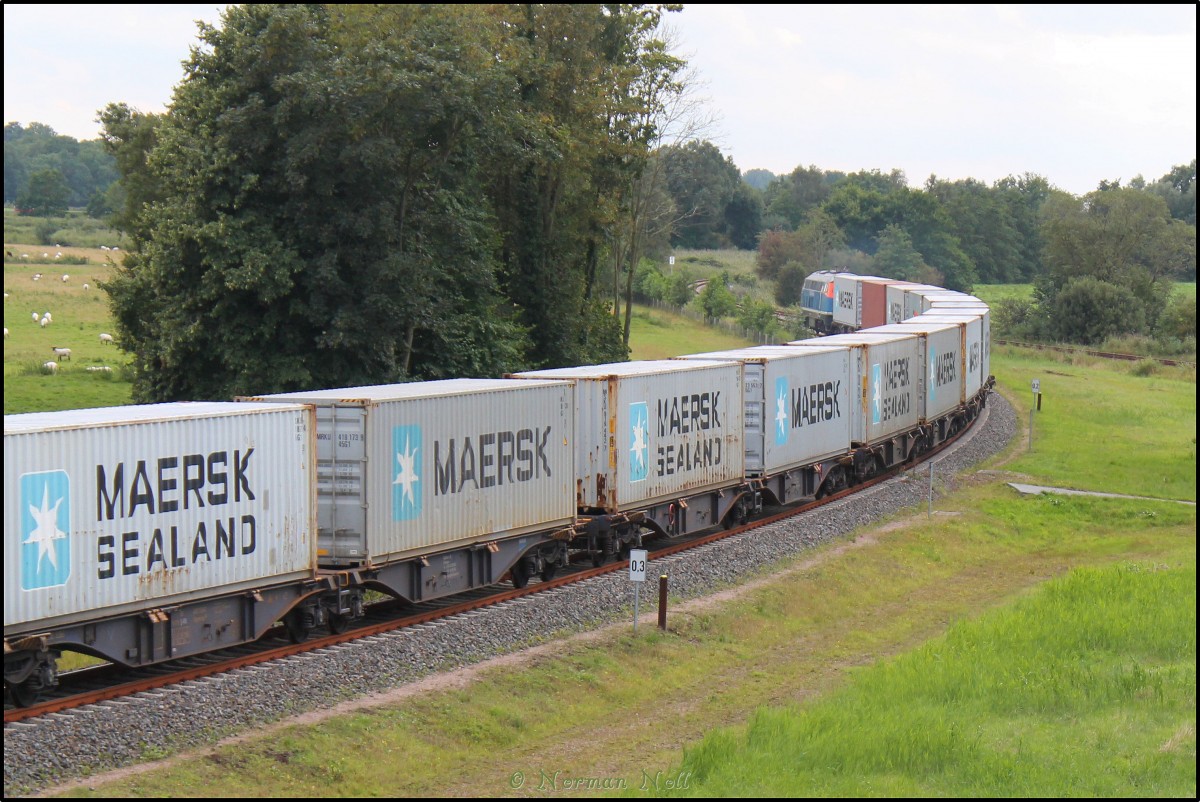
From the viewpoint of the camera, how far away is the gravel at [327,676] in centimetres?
Answer: 1286

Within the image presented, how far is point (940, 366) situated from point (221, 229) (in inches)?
855

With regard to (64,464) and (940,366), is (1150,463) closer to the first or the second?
(940,366)

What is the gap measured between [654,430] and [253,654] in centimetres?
894

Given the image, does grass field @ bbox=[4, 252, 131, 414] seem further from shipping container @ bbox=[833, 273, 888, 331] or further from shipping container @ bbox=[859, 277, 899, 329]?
shipping container @ bbox=[833, 273, 888, 331]

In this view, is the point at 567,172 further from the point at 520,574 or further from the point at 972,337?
the point at 520,574

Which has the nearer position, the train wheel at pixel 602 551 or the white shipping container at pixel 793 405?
the train wheel at pixel 602 551

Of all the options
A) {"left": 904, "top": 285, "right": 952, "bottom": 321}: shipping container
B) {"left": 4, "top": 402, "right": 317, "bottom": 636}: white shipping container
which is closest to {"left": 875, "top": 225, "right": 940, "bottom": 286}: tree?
{"left": 904, "top": 285, "right": 952, "bottom": 321}: shipping container

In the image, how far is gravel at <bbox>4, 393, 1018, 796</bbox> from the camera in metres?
A: 12.9

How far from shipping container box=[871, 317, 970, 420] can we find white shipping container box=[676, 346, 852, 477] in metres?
7.25

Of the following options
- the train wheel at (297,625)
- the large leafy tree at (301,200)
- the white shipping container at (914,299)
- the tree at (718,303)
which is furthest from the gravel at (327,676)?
the tree at (718,303)

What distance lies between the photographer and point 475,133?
115 feet

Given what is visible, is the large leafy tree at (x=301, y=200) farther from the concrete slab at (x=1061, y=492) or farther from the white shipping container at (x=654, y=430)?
the concrete slab at (x=1061, y=492)

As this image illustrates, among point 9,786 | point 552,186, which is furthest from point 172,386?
point 9,786

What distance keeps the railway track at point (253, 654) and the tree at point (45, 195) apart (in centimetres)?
10815
